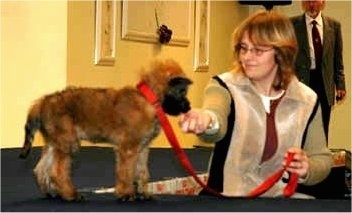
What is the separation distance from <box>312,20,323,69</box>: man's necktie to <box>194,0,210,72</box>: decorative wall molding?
1078 mm

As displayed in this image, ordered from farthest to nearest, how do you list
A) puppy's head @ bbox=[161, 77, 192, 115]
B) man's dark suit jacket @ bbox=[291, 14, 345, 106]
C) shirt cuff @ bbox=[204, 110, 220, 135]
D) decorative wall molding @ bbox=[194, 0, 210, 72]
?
1. decorative wall molding @ bbox=[194, 0, 210, 72]
2. man's dark suit jacket @ bbox=[291, 14, 345, 106]
3. shirt cuff @ bbox=[204, 110, 220, 135]
4. puppy's head @ bbox=[161, 77, 192, 115]

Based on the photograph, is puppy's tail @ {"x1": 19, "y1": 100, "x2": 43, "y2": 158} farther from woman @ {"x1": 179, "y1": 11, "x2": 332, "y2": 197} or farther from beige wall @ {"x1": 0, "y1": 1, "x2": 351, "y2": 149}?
beige wall @ {"x1": 0, "y1": 1, "x2": 351, "y2": 149}

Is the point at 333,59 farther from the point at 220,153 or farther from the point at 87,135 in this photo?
the point at 87,135

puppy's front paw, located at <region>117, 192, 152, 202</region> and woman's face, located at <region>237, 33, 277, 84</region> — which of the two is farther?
woman's face, located at <region>237, 33, 277, 84</region>

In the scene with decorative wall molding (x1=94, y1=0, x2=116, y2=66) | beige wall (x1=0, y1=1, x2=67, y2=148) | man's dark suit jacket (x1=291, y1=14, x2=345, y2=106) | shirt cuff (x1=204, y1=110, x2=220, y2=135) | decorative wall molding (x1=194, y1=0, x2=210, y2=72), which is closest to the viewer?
shirt cuff (x1=204, y1=110, x2=220, y2=135)

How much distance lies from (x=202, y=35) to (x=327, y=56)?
1.21 meters

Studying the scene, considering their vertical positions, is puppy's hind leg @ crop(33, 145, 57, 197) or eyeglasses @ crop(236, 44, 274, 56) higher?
eyeglasses @ crop(236, 44, 274, 56)

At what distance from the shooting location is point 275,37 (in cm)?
189

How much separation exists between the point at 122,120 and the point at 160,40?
127 inches

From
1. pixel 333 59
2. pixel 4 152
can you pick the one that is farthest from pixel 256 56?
pixel 333 59

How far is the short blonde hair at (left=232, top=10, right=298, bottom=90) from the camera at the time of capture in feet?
6.17

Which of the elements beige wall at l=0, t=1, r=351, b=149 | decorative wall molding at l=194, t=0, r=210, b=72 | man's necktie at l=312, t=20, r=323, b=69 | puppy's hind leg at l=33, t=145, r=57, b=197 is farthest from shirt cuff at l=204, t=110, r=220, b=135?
decorative wall molding at l=194, t=0, r=210, b=72

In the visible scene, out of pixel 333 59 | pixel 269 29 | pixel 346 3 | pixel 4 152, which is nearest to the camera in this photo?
pixel 269 29

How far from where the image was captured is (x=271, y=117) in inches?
76.0
